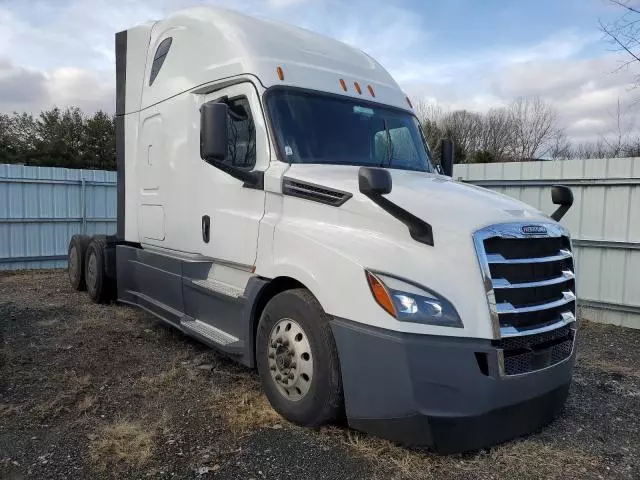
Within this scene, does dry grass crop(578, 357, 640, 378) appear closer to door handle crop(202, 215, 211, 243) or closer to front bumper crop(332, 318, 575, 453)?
front bumper crop(332, 318, 575, 453)

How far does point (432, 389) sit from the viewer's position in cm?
310

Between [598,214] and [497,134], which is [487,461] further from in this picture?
[497,134]

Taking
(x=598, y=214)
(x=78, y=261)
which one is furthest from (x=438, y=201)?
(x=78, y=261)

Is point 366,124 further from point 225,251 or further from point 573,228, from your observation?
point 573,228

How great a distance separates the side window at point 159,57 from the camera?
5929 mm

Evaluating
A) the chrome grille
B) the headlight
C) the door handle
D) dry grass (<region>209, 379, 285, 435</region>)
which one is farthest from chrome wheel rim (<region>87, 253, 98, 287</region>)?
the chrome grille

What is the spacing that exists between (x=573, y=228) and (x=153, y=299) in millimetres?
6377

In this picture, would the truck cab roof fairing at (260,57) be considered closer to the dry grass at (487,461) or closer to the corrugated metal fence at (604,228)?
the dry grass at (487,461)

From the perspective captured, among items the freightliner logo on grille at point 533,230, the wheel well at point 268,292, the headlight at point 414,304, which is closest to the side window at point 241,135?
the wheel well at point 268,292

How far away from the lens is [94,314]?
7594 millimetres

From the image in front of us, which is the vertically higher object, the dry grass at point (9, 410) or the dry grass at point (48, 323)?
the dry grass at point (9, 410)

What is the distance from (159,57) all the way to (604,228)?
673cm

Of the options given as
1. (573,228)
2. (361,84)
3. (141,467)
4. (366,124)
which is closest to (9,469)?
(141,467)

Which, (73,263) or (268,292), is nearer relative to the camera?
(268,292)
